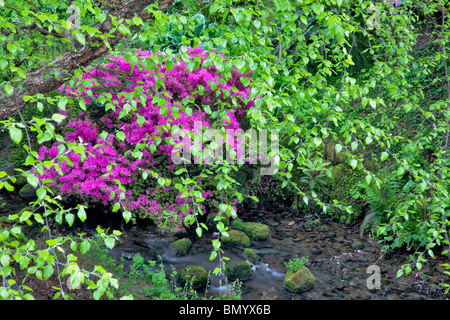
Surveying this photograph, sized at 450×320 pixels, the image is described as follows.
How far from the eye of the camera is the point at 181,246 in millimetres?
5680

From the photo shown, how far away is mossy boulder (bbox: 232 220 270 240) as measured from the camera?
628 cm

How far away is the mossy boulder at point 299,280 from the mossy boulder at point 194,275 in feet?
4.04

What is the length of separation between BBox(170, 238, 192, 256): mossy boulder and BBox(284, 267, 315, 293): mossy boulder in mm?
1761

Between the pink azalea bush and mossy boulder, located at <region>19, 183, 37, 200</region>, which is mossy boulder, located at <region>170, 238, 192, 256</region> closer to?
the pink azalea bush

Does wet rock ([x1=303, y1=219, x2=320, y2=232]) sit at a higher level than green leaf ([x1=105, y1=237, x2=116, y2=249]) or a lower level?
lower

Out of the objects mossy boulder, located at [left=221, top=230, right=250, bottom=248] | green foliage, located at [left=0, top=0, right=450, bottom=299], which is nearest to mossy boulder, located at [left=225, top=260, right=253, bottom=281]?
mossy boulder, located at [left=221, top=230, right=250, bottom=248]

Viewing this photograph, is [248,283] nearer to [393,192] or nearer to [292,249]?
[292,249]

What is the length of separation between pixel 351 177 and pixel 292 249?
2222 mm

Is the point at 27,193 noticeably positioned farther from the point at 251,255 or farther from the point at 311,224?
the point at 311,224

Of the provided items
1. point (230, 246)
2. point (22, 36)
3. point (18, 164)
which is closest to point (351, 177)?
point (230, 246)

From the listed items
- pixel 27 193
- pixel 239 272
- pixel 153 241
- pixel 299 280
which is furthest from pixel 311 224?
pixel 27 193

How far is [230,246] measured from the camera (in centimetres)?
591

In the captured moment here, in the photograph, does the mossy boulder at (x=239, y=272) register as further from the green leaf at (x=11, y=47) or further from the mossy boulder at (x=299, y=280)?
the green leaf at (x=11, y=47)

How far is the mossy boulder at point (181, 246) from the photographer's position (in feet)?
18.5
